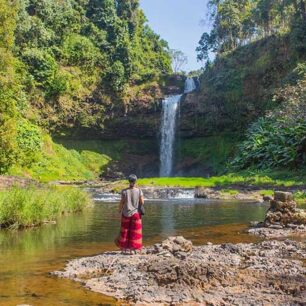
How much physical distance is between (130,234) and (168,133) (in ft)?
149

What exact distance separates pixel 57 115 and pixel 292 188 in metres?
30.6

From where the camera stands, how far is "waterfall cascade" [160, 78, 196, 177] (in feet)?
180

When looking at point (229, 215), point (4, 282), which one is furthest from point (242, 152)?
point (4, 282)

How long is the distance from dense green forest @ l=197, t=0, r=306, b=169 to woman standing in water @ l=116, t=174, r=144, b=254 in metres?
27.0

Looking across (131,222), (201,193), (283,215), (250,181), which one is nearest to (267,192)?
(201,193)

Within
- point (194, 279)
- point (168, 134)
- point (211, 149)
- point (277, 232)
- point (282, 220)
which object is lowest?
point (194, 279)

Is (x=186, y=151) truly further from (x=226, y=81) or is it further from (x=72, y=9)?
(x=72, y=9)

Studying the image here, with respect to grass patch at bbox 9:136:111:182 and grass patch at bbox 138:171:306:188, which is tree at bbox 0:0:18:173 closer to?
grass patch at bbox 9:136:111:182

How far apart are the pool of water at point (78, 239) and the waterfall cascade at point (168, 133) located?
31.8 m

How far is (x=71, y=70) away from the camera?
5497 cm

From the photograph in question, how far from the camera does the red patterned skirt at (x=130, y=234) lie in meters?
10.2

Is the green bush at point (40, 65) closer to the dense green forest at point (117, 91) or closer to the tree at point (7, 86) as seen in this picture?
the dense green forest at point (117, 91)

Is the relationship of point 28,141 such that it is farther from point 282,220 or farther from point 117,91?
point 282,220

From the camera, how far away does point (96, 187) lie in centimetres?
3522
